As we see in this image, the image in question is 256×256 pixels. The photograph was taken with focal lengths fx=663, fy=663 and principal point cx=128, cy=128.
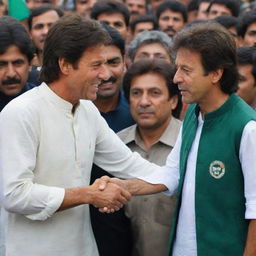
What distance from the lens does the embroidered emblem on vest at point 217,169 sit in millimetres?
3518

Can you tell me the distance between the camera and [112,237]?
14.8 ft

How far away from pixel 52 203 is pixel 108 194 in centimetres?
40

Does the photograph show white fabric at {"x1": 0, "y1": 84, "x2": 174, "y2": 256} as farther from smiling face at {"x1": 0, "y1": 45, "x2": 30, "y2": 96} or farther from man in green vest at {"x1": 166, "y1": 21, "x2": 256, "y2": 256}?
smiling face at {"x1": 0, "y1": 45, "x2": 30, "y2": 96}

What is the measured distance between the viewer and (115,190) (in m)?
3.92

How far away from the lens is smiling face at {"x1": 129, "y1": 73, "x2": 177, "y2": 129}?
15.5 feet

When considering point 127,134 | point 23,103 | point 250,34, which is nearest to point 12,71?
point 127,134

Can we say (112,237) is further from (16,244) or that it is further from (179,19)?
(179,19)

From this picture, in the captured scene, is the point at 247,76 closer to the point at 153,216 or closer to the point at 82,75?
the point at 153,216

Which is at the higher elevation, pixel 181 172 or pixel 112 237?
pixel 181 172

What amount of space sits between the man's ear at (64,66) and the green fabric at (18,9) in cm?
391

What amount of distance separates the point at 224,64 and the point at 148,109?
1.21 m

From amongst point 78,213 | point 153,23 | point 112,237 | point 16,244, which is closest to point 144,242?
point 112,237

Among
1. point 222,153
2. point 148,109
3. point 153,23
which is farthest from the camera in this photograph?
point 153,23

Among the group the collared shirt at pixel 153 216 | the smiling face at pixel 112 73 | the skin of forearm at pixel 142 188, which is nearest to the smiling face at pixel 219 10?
the smiling face at pixel 112 73
